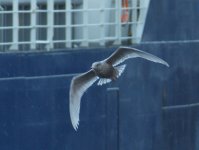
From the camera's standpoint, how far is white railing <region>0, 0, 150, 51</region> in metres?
10.2

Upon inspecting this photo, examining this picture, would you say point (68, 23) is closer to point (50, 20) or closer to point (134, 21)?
point (50, 20)

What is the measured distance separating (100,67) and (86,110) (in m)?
2.30

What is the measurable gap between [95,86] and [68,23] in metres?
0.88

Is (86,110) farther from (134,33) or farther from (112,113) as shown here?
(134,33)

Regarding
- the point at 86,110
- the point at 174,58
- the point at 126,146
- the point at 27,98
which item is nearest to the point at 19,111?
the point at 27,98

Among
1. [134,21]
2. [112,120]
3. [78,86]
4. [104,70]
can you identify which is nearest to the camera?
[104,70]

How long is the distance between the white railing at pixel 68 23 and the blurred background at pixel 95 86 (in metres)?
0.01

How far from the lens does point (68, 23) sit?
1050 cm

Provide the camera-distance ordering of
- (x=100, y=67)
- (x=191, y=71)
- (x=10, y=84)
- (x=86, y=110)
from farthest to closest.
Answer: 1. (x=191, y=71)
2. (x=86, y=110)
3. (x=10, y=84)
4. (x=100, y=67)

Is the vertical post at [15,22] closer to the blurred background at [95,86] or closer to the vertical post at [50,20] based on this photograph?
the blurred background at [95,86]

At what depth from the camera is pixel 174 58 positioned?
11961 millimetres

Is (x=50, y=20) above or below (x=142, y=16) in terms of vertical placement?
below

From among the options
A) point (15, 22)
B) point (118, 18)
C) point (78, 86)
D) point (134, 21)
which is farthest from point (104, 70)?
point (134, 21)

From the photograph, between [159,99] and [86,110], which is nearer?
[86,110]
